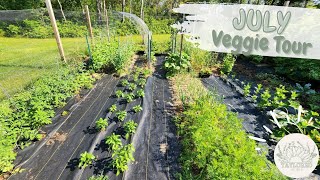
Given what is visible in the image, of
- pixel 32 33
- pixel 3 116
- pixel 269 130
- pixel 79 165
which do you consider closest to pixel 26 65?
pixel 3 116

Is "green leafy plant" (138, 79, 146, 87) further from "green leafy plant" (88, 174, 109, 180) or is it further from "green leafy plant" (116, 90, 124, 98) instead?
"green leafy plant" (88, 174, 109, 180)

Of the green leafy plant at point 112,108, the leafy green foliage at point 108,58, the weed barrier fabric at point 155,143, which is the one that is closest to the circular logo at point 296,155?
the weed barrier fabric at point 155,143

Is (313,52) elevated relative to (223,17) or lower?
lower

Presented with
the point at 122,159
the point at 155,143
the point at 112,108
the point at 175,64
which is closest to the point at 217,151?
the point at 155,143

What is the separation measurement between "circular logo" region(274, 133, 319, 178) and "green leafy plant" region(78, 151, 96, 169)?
2779 millimetres

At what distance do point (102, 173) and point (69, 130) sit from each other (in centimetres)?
128

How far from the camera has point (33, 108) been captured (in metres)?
3.33

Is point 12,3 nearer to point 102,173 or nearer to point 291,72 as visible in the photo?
point 102,173

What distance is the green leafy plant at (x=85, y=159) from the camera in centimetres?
263

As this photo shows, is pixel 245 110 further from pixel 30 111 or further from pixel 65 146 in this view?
pixel 30 111

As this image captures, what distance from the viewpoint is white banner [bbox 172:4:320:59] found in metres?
5.71

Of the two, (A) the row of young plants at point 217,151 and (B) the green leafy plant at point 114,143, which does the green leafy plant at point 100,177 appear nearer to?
(B) the green leafy plant at point 114,143

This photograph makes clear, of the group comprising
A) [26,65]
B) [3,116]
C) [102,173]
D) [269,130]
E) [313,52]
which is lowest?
[102,173]

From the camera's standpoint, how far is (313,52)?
5395 millimetres
